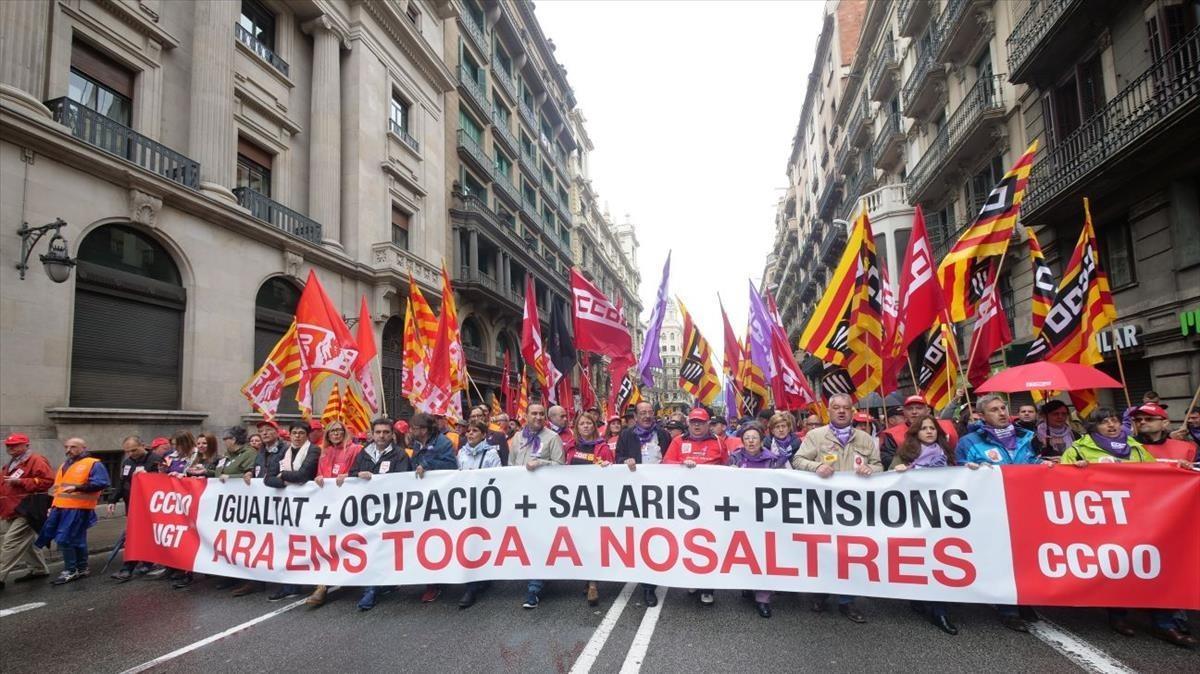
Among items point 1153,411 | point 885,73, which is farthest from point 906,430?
point 885,73

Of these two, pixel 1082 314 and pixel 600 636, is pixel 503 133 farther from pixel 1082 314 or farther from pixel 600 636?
pixel 600 636

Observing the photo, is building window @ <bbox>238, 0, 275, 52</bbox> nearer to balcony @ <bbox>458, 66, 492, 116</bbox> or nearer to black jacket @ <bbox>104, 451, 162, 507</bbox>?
balcony @ <bbox>458, 66, 492, 116</bbox>

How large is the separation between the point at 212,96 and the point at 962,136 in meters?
19.0

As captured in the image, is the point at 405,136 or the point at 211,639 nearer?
the point at 211,639

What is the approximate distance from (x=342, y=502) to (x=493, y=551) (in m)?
1.53

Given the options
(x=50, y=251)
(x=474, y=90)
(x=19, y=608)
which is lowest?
(x=19, y=608)

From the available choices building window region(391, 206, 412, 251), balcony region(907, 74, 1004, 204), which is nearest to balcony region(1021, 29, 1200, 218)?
balcony region(907, 74, 1004, 204)

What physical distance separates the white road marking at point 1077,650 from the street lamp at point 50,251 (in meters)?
12.4

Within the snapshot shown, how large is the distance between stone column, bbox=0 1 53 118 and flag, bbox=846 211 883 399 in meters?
13.3

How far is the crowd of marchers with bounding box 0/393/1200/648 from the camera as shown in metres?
4.83

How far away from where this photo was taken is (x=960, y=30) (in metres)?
17.0

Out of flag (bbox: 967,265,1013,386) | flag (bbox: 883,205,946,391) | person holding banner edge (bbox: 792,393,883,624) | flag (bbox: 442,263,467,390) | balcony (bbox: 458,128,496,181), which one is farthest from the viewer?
balcony (bbox: 458,128,496,181)

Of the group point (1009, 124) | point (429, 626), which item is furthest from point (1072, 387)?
point (1009, 124)

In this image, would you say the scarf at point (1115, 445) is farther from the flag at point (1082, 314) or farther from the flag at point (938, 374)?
the flag at point (938, 374)
